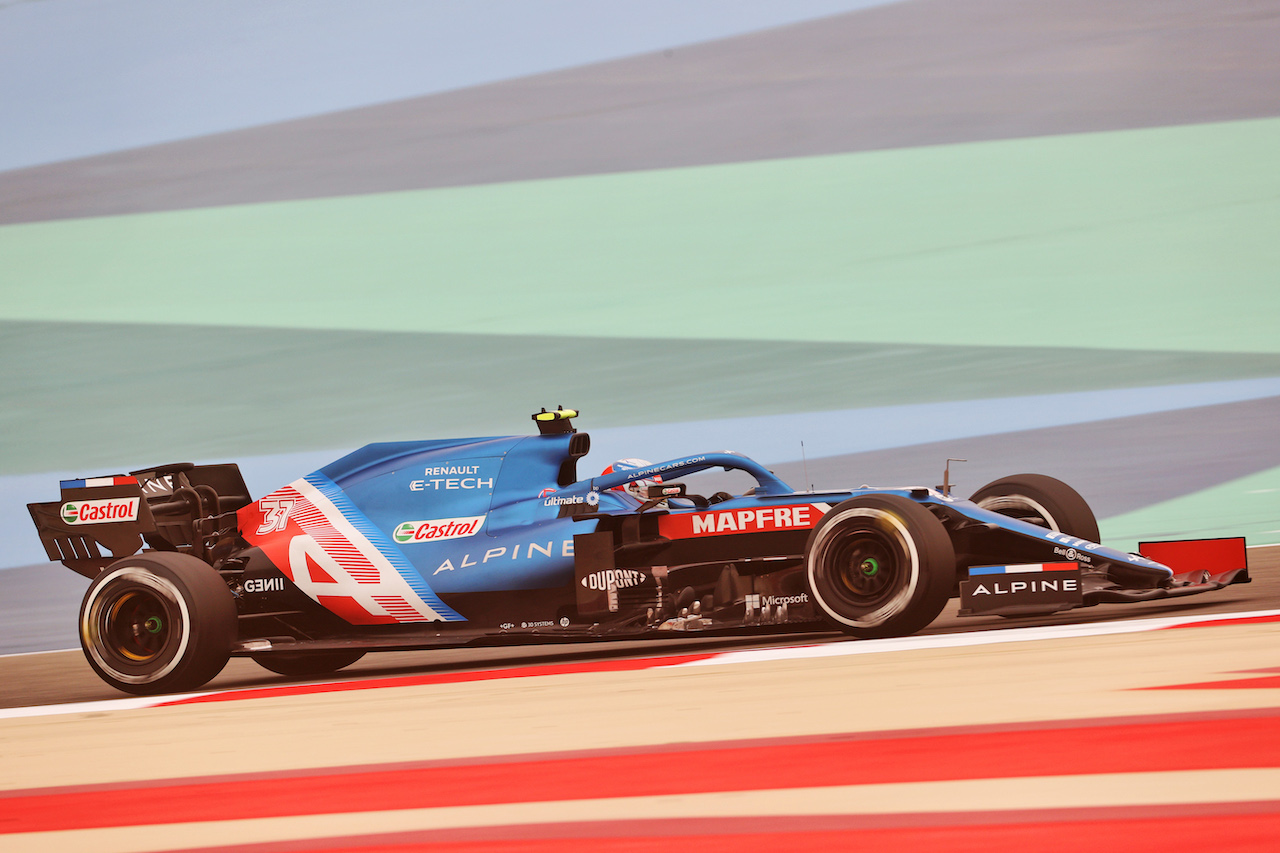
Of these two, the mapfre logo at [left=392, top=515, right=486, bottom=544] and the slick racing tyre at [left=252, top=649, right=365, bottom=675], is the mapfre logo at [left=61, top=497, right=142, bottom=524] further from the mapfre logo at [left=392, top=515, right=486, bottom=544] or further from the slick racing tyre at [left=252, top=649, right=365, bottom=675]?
the mapfre logo at [left=392, top=515, right=486, bottom=544]

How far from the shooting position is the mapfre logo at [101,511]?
8.77 m

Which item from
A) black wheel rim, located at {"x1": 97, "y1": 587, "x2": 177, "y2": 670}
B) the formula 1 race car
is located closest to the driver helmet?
the formula 1 race car

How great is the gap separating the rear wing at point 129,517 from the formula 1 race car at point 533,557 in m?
0.01

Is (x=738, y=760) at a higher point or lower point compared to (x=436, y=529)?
lower

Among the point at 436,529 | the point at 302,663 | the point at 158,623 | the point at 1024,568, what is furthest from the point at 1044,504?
the point at 158,623

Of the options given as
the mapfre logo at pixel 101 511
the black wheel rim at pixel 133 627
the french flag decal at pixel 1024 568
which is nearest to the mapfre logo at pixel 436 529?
the black wheel rim at pixel 133 627

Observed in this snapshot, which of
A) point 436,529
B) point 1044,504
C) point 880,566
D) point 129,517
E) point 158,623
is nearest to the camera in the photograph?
point 880,566

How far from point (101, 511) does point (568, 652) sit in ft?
9.28

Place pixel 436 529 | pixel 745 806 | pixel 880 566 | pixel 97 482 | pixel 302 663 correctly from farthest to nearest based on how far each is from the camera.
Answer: pixel 302 663
pixel 97 482
pixel 436 529
pixel 880 566
pixel 745 806

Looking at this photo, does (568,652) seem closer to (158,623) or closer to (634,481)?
(634,481)

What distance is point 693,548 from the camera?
25.2 ft

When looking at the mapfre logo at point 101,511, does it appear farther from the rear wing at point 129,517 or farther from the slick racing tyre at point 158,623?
the slick racing tyre at point 158,623

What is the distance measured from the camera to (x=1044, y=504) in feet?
28.1

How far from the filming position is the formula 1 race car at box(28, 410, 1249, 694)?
7.19m
